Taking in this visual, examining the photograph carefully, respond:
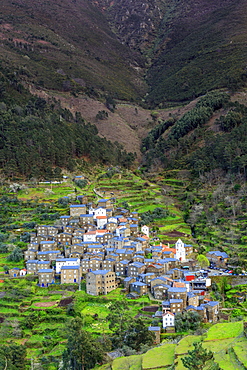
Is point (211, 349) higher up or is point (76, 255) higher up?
point (76, 255)

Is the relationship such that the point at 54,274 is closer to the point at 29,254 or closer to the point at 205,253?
the point at 29,254

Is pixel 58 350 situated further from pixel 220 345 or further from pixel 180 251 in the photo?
pixel 180 251

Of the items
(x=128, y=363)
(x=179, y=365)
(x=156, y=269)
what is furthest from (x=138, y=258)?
(x=179, y=365)

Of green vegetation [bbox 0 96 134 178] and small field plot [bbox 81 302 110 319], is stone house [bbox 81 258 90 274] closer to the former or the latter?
small field plot [bbox 81 302 110 319]

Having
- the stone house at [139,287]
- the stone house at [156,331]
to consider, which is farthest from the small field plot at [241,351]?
the stone house at [139,287]

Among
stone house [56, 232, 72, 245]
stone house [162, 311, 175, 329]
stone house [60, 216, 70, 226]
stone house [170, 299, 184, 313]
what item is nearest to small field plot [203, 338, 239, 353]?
stone house [162, 311, 175, 329]

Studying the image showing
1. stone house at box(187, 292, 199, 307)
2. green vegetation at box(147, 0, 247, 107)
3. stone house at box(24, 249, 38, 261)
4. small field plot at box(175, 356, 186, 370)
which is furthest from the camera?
green vegetation at box(147, 0, 247, 107)
